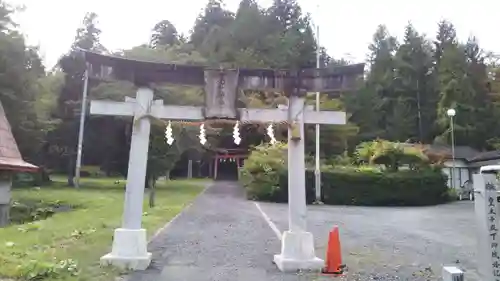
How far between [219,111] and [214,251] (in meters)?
2.89

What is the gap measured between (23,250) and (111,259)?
213 cm

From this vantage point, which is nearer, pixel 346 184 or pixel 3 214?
pixel 3 214

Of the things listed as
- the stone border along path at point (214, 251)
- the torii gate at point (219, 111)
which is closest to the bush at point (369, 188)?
the stone border along path at point (214, 251)

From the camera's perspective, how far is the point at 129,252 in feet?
24.6

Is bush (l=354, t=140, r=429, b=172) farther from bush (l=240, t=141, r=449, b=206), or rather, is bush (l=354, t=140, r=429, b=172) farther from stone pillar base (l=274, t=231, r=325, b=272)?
stone pillar base (l=274, t=231, r=325, b=272)

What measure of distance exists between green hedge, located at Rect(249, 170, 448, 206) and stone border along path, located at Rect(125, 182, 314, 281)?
32.9 feet

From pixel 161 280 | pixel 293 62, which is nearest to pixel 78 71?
pixel 293 62

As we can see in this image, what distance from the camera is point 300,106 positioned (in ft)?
26.8

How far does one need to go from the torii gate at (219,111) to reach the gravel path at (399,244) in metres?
1.15

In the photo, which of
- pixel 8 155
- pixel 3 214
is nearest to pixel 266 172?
pixel 8 155

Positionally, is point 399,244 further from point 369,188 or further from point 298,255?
point 369,188

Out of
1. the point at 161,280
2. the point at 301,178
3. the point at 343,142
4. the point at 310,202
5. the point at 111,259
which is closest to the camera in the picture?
the point at 161,280

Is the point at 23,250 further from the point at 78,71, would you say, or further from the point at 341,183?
the point at 78,71

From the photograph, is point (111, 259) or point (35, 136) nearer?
point (111, 259)
